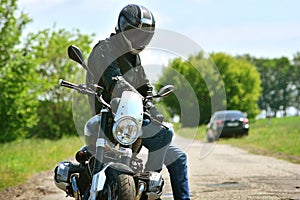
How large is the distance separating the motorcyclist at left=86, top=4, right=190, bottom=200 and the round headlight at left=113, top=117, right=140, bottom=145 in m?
0.32

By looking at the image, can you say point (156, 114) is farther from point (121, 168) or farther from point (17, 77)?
point (17, 77)

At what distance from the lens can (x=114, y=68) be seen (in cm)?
475

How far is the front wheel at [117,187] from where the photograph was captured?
168 inches

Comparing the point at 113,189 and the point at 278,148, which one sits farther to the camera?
the point at 278,148

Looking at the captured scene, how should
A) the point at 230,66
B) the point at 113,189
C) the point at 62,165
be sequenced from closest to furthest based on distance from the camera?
1. the point at 113,189
2. the point at 62,165
3. the point at 230,66

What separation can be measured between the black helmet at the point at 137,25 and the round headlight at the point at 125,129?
2.60 feet

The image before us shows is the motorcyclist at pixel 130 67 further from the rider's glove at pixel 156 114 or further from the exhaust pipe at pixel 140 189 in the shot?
the exhaust pipe at pixel 140 189

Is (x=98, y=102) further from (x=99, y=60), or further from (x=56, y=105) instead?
(x=56, y=105)

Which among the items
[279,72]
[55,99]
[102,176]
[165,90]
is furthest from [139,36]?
[279,72]

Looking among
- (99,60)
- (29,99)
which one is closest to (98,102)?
(99,60)

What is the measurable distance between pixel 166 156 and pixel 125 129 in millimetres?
947

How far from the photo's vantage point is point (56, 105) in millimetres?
35562

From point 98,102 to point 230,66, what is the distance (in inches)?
2633

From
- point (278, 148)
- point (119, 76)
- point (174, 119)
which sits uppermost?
point (119, 76)
